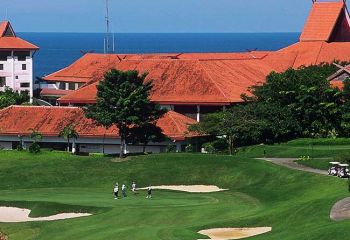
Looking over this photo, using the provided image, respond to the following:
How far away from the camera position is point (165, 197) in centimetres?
6719

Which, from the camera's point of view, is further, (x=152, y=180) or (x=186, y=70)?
(x=186, y=70)

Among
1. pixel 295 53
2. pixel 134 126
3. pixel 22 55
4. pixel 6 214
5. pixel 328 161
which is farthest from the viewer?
pixel 22 55

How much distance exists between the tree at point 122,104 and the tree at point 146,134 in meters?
0.74

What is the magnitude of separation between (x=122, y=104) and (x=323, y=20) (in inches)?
1906

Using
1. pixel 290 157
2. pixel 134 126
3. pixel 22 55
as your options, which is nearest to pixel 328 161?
pixel 290 157

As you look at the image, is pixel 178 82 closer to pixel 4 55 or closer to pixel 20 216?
pixel 4 55

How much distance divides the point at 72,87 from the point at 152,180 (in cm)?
4970

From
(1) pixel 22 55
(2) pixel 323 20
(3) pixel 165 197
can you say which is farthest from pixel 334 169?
(1) pixel 22 55

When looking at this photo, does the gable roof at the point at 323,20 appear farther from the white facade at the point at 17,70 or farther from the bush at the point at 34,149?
the bush at the point at 34,149

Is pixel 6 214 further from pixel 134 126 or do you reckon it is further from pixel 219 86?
pixel 219 86

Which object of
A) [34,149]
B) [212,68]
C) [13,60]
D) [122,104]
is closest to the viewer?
[122,104]

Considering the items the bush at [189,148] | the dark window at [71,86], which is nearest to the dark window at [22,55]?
the dark window at [71,86]

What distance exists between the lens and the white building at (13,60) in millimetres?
129250

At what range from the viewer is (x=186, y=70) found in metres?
103
